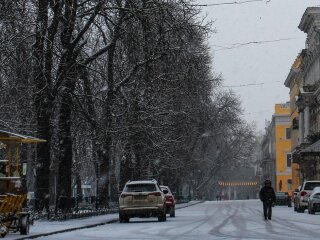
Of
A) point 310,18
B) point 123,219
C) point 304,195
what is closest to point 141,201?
point 123,219

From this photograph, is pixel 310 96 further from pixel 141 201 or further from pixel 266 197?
pixel 141 201

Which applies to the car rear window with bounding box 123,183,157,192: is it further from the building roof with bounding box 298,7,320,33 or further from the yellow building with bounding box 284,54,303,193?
the yellow building with bounding box 284,54,303,193

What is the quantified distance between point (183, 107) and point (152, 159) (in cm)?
433

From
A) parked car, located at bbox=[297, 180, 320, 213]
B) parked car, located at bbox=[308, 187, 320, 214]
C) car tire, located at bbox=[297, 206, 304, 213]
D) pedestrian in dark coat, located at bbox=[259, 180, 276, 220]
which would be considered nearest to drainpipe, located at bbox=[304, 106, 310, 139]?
parked car, located at bbox=[297, 180, 320, 213]

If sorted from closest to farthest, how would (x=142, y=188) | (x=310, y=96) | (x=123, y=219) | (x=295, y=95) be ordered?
(x=123, y=219), (x=142, y=188), (x=310, y=96), (x=295, y=95)

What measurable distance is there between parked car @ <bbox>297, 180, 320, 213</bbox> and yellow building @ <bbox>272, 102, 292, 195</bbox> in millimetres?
78289

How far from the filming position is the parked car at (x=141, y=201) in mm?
32844

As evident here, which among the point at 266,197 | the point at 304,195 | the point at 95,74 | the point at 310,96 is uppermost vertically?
the point at 310,96

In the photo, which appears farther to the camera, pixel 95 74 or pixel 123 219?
pixel 95 74

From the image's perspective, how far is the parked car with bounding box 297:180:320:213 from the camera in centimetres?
4922

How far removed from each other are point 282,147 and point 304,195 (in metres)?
87.7

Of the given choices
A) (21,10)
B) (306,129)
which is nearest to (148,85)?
(21,10)

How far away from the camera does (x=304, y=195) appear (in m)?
49.6

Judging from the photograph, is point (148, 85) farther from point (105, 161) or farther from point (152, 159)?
point (152, 159)
